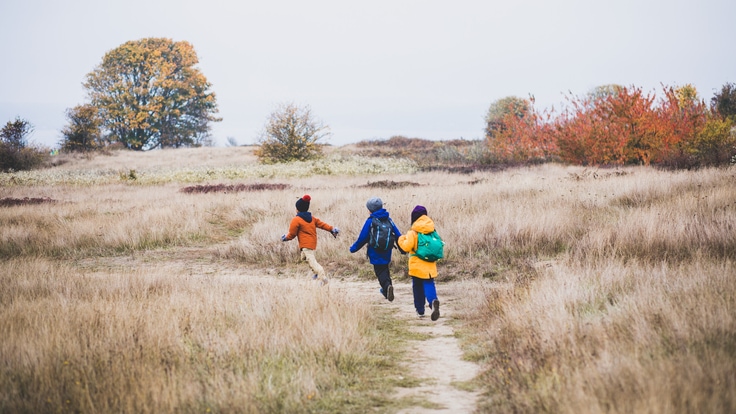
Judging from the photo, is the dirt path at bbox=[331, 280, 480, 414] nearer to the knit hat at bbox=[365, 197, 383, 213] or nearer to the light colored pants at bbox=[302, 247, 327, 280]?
the light colored pants at bbox=[302, 247, 327, 280]

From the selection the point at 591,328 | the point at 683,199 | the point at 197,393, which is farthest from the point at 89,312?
the point at 683,199

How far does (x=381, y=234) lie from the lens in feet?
25.7

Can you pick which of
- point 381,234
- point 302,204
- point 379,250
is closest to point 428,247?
point 381,234

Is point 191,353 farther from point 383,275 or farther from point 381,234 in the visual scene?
point 383,275

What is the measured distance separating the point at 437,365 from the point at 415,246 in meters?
1.93

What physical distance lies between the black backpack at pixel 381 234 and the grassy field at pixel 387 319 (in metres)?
0.96

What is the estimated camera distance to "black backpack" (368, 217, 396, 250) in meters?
Result: 7.84

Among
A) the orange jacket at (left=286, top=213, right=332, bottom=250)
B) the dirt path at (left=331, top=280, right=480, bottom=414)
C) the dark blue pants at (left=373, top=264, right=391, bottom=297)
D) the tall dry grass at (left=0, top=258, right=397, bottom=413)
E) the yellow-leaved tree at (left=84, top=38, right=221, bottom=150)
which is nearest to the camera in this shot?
the tall dry grass at (left=0, top=258, right=397, bottom=413)

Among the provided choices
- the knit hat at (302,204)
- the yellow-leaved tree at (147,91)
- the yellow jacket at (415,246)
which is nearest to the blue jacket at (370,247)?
the yellow jacket at (415,246)

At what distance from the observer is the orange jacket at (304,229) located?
873 cm

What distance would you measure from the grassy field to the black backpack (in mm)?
965

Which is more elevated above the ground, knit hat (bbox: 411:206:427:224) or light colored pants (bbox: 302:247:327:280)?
knit hat (bbox: 411:206:427:224)

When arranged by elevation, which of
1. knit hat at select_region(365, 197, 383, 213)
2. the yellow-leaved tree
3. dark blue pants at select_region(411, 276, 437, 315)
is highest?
the yellow-leaved tree

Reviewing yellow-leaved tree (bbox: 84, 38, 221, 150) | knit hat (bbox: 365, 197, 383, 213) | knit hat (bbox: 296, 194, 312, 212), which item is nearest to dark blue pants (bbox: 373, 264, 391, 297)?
knit hat (bbox: 365, 197, 383, 213)
